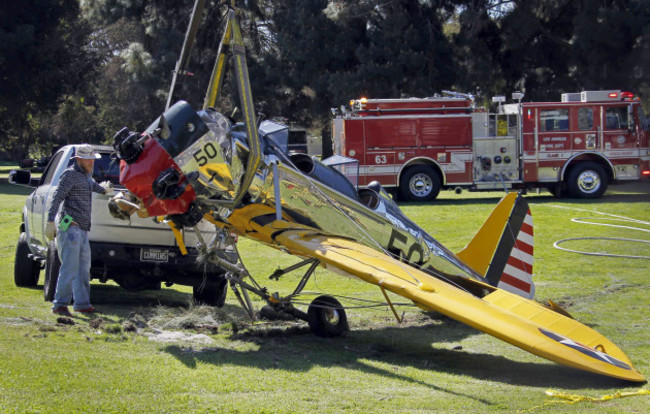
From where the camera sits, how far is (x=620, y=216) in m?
18.9

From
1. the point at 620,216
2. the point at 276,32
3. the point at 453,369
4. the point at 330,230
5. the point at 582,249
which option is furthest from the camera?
the point at 276,32

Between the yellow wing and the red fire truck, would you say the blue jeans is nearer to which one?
the yellow wing

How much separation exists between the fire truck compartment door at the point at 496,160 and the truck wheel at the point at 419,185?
1.41 meters

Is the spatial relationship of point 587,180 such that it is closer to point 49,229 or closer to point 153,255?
point 153,255

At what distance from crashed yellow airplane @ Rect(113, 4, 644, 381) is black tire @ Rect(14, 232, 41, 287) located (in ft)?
11.3

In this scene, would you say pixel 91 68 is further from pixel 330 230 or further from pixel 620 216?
pixel 330 230

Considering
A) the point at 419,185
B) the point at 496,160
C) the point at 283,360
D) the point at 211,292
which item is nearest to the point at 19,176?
the point at 211,292

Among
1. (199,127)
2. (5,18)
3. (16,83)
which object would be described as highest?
(5,18)

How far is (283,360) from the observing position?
6945mm

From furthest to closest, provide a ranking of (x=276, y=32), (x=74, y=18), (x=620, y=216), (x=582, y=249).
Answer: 1. (x=74, y=18)
2. (x=276, y=32)
3. (x=620, y=216)
4. (x=582, y=249)

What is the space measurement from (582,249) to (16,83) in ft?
111

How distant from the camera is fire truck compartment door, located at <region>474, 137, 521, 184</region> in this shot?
24234 millimetres

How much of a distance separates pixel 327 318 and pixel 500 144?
1708 centimetres

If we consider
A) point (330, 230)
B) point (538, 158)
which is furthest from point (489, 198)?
point (330, 230)
